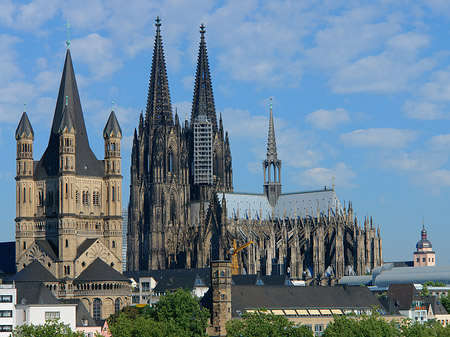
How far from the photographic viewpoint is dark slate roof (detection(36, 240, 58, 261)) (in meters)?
158

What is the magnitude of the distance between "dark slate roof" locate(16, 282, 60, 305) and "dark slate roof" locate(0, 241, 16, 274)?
3371 centimetres

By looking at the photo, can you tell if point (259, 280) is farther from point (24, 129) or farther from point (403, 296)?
point (24, 129)

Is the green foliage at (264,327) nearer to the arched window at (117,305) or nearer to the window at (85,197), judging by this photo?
the arched window at (117,305)

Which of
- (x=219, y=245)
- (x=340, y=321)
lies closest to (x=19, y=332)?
(x=340, y=321)

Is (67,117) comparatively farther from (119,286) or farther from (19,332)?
(19,332)

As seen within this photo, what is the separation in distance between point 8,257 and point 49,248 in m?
12.3

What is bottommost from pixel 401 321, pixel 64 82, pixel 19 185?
pixel 401 321

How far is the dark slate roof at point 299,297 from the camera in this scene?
134750 millimetres

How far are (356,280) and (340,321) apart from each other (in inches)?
2981

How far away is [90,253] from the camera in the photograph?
523ft

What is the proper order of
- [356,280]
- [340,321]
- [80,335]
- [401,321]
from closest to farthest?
[80,335] < [340,321] < [401,321] < [356,280]

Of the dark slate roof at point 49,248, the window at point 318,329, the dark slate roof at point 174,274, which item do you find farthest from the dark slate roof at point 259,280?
the window at point 318,329

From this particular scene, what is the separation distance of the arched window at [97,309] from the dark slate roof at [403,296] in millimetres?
38495

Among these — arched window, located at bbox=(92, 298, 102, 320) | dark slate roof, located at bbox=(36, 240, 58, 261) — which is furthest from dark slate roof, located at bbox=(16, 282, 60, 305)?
dark slate roof, located at bbox=(36, 240, 58, 261)
